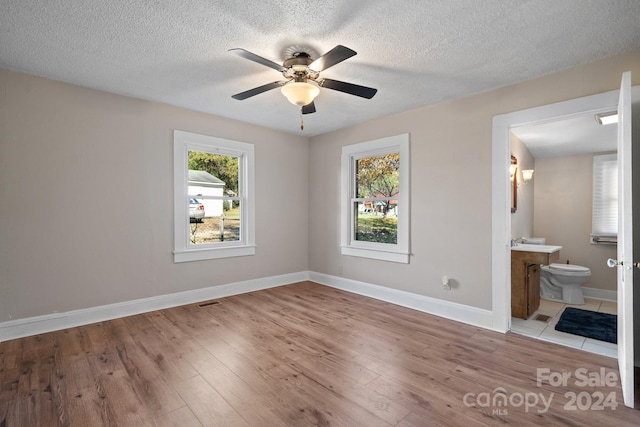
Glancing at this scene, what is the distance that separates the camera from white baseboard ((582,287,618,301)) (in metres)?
4.44

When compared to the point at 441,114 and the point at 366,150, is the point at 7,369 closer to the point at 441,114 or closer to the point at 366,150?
the point at 366,150

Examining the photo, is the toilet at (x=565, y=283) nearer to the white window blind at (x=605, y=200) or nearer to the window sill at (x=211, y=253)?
the white window blind at (x=605, y=200)

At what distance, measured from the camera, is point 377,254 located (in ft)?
14.2

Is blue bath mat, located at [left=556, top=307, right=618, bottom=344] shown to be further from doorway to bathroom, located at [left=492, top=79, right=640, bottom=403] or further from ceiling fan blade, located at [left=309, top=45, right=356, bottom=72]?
ceiling fan blade, located at [left=309, top=45, right=356, bottom=72]

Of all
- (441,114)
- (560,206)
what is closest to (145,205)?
(441,114)

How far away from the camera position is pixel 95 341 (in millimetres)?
2826

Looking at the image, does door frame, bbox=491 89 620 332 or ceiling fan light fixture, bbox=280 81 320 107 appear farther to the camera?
door frame, bbox=491 89 620 332

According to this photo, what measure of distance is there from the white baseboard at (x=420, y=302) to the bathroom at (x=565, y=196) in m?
1.12

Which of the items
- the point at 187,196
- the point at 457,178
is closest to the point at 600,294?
the point at 457,178

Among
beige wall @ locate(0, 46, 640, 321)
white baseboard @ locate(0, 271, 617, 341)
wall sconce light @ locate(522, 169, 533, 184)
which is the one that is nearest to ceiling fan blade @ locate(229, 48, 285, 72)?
beige wall @ locate(0, 46, 640, 321)

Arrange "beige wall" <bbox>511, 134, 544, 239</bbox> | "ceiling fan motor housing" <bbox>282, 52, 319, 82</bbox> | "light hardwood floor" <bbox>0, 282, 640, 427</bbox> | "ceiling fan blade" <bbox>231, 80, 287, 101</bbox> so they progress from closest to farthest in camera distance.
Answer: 1. "light hardwood floor" <bbox>0, 282, 640, 427</bbox>
2. "ceiling fan motor housing" <bbox>282, 52, 319, 82</bbox>
3. "ceiling fan blade" <bbox>231, 80, 287, 101</bbox>
4. "beige wall" <bbox>511, 134, 544, 239</bbox>

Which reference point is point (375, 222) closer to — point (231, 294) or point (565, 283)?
point (231, 294)

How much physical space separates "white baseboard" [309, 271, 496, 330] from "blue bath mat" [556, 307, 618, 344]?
0.81m

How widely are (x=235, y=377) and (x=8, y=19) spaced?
298 cm
